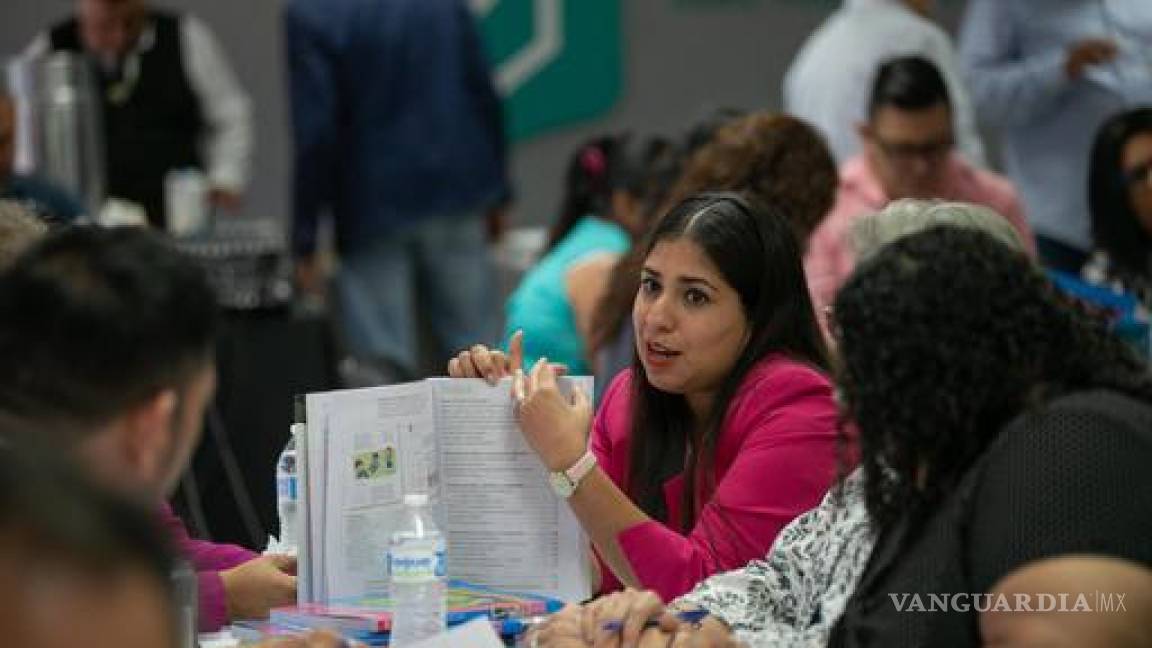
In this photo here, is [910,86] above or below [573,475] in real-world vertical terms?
above

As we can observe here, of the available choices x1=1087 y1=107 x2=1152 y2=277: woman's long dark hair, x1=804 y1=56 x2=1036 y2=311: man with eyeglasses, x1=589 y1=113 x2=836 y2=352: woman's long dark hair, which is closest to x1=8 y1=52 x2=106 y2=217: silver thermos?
x1=589 y1=113 x2=836 y2=352: woman's long dark hair

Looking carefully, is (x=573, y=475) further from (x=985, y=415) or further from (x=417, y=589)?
(x=985, y=415)

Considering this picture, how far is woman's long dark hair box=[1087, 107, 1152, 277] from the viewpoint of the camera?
550 cm

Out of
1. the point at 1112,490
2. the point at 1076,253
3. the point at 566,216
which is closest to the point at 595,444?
the point at 1112,490

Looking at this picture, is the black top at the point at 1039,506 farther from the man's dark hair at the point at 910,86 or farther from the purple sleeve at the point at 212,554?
the man's dark hair at the point at 910,86

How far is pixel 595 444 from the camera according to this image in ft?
11.6

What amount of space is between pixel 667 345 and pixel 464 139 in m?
3.80

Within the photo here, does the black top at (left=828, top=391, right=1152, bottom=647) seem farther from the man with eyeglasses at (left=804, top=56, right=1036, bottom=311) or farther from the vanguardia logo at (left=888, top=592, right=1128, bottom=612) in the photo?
the man with eyeglasses at (left=804, top=56, right=1036, bottom=311)

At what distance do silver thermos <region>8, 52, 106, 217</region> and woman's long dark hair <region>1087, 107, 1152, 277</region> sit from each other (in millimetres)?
2890

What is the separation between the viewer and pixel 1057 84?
6160 mm

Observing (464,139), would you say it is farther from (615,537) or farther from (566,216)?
(615,537)

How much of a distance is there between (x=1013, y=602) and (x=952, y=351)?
0.98 feet

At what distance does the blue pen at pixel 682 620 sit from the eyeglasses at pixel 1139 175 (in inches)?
125

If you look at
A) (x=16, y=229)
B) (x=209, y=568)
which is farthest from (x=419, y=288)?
(x=16, y=229)
